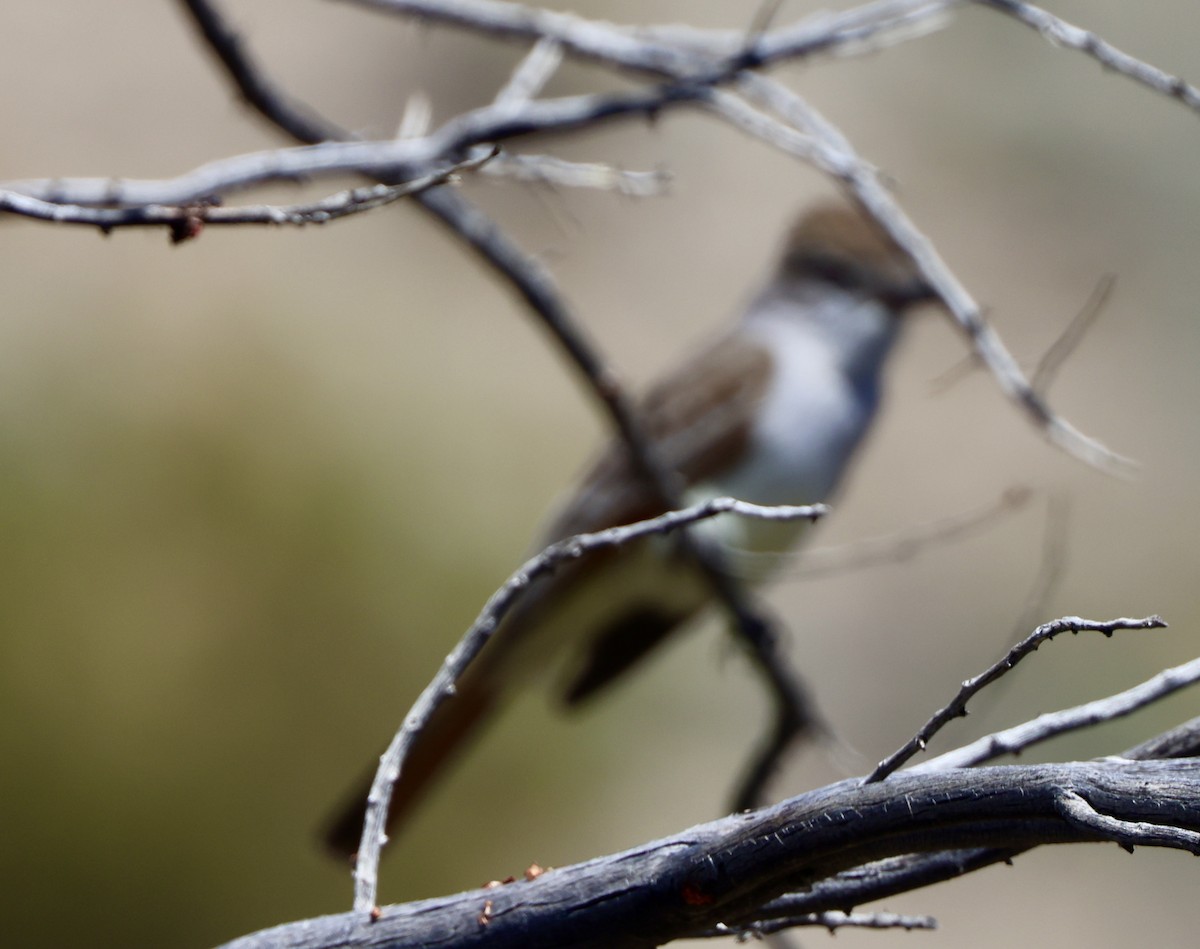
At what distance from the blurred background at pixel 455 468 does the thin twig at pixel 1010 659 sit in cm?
109

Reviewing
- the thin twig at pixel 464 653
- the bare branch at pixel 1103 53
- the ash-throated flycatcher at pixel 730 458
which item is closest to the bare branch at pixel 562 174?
the bare branch at pixel 1103 53

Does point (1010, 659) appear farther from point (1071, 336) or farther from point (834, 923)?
point (1071, 336)

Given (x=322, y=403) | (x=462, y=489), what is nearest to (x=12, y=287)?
(x=322, y=403)

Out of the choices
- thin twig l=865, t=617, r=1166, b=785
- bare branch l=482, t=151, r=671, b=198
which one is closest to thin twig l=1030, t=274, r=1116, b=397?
bare branch l=482, t=151, r=671, b=198

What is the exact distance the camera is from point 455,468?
602 centimetres

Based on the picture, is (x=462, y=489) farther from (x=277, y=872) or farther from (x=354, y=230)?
(x=354, y=230)

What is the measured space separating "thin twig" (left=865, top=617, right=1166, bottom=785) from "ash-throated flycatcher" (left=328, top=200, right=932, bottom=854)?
8.36 feet

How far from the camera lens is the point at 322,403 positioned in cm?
595

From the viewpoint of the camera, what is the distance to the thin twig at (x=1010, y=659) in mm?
992

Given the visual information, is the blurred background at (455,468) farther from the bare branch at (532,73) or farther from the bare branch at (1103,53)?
the bare branch at (1103,53)

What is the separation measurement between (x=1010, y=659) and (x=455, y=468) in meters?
5.10

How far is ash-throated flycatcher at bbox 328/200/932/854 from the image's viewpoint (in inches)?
149

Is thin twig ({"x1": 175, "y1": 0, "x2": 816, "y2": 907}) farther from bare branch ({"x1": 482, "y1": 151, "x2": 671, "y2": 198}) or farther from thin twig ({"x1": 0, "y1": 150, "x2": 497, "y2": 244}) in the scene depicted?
thin twig ({"x1": 0, "y1": 150, "x2": 497, "y2": 244})

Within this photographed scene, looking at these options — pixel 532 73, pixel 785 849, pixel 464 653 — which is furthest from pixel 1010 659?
pixel 532 73
